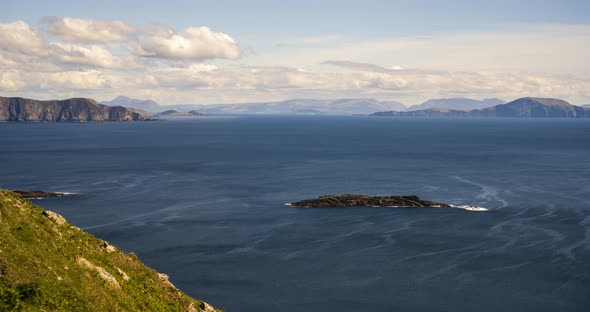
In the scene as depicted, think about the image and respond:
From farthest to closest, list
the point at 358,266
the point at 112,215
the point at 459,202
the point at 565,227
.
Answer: the point at 459,202
the point at 112,215
the point at 565,227
the point at 358,266

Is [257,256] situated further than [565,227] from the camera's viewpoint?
No

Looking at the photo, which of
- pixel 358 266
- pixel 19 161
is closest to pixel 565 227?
pixel 358 266

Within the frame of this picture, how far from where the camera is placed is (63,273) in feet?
94.0

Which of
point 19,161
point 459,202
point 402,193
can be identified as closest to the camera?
point 459,202

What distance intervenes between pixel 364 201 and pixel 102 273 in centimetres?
7755

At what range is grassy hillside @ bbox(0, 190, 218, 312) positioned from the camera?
2444 centimetres

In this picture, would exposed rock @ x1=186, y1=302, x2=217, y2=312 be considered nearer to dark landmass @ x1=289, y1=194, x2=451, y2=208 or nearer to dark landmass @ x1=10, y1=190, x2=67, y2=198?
dark landmass @ x1=289, y1=194, x2=451, y2=208

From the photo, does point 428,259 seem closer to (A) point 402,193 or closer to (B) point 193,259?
(B) point 193,259

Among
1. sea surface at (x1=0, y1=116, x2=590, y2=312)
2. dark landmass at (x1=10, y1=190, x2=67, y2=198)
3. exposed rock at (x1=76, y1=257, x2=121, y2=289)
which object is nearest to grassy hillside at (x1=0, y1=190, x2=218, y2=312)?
exposed rock at (x1=76, y1=257, x2=121, y2=289)

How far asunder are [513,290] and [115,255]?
44.2 metres

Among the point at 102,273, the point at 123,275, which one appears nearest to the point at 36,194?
the point at 123,275

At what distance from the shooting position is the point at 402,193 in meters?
115

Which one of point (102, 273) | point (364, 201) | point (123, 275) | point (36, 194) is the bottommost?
point (36, 194)

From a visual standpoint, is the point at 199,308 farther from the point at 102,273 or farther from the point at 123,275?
the point at 102,273
